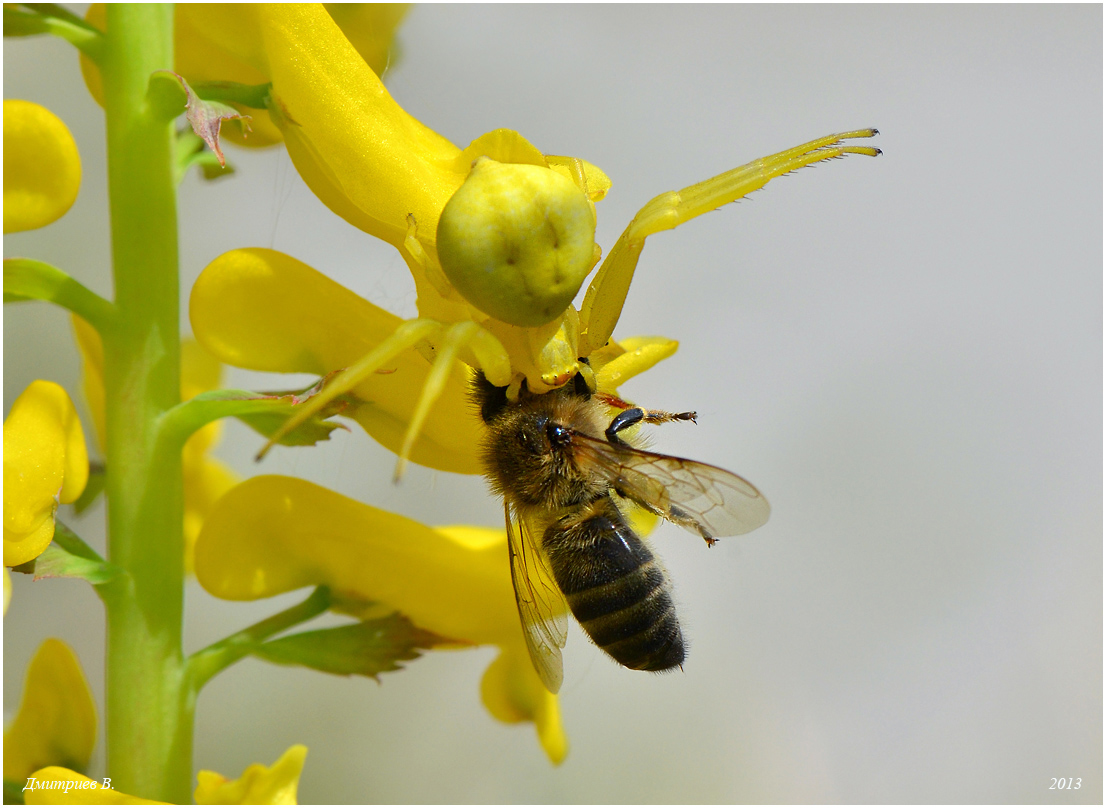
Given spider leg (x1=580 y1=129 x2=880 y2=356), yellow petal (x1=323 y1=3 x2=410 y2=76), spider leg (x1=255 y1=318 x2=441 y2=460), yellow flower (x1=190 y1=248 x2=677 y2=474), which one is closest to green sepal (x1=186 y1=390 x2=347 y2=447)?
yellow flower (x1=190 y1=248 x2=677 y2=474)

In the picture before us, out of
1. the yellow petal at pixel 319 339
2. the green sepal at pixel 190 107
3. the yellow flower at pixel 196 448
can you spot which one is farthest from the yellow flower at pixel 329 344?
the yellow flower at pixel 196 448

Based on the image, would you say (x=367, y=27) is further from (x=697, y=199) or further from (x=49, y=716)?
(x=49, y=716)

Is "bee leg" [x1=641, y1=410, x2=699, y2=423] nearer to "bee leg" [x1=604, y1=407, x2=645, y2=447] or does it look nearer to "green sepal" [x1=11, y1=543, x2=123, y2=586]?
"bee leg" [x1=604, y1=407, x2=645, y2=447]

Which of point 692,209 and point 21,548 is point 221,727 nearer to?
point 21,548

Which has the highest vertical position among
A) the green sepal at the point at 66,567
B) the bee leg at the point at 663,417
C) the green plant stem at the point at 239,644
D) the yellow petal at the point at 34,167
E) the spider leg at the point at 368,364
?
the yellow petal at the point at 34,167

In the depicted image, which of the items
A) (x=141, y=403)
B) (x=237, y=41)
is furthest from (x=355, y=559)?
(x=237, y=41)

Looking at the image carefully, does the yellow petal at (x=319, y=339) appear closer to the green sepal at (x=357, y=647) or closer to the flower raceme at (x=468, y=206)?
the flower raceme at (x=468, y=206)
